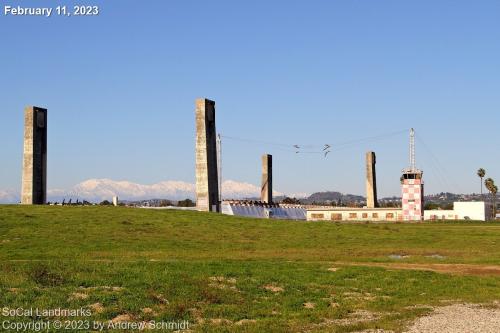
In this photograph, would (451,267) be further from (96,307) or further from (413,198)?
(413,198)

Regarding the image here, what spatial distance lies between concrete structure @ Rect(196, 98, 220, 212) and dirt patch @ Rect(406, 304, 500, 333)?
45.1 meters

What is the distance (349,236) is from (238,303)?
1158 inches

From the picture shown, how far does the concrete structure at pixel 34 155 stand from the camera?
6166 cm

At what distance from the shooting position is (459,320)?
18.8 m

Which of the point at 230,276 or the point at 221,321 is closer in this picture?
the point at 221,321

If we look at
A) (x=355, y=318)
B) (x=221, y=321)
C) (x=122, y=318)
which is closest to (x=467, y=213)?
(x=355, y=318)

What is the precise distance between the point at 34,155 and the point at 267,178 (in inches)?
1686

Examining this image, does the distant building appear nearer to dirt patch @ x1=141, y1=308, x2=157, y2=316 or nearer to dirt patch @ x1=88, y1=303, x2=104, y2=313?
dirt patch @ x1=141, y1=308, x2=157, y2=316

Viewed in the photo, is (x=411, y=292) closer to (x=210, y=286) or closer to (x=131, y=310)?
(x=210, y=286)

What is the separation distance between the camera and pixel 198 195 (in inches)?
2601

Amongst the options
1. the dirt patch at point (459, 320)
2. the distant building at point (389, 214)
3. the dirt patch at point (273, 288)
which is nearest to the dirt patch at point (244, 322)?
the dirt patch at point (273, 288)

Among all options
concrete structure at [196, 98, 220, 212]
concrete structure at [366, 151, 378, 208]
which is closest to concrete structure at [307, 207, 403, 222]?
concrete structure at [366, 151, 378, 208]

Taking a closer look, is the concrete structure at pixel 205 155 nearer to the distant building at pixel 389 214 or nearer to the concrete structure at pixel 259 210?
the concrete structure at pixel 259 210

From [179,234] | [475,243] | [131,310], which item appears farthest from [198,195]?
[131,310]
